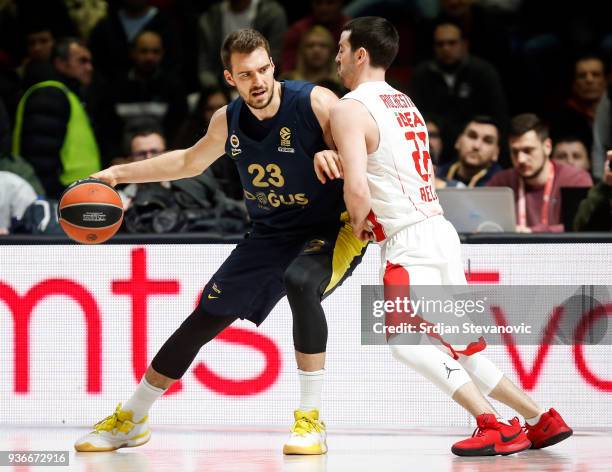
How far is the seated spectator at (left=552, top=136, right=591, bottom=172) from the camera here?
9.62 meters

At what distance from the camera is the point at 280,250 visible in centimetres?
624

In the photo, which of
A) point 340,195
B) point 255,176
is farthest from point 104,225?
point 340,195

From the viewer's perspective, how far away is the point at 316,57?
10.4m

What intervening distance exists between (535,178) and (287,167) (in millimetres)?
3241

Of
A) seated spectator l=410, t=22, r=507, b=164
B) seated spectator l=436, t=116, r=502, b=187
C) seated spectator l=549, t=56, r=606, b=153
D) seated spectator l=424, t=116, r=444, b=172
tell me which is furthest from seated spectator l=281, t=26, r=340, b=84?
seated spectator l=549, t=56, r=606, b=153

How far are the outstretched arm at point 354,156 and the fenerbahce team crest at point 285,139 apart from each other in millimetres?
286

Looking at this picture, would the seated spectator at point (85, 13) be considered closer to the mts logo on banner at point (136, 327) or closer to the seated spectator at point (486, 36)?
the seated spectator at point (486, 36)

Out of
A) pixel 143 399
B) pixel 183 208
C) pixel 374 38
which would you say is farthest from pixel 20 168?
pixel 374 38

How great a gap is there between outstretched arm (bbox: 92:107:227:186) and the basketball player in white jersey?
31.1 inches

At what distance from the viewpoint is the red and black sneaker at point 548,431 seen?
6137mm

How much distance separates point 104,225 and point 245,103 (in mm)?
893

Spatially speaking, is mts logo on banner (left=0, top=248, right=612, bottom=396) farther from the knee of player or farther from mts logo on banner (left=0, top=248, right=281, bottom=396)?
the knee of player

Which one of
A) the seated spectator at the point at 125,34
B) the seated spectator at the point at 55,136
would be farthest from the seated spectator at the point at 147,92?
the seated spectator at the point at 55,136

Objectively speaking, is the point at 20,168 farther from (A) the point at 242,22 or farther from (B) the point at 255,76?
(B) the point at 255,76
